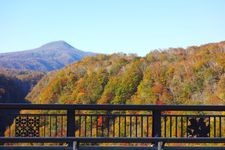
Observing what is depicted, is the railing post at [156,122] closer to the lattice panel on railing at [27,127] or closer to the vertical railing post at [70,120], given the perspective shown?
the vertical railing post at [70,120]

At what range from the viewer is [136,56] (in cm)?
10200

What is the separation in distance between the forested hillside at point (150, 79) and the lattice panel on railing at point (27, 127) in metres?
58.7

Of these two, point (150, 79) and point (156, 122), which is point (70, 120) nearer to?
point (156, 122)

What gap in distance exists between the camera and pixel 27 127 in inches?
392

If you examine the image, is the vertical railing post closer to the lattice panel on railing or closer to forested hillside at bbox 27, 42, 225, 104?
the lattice panel on railing

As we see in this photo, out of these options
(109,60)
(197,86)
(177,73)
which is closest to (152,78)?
(177,73)

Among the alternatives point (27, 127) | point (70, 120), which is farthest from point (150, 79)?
point (70, 120)

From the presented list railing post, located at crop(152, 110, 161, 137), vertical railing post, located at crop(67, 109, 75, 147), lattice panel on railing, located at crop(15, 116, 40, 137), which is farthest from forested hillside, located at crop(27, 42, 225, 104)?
vertical railing post, located at crop(67, 109, 75, 147)

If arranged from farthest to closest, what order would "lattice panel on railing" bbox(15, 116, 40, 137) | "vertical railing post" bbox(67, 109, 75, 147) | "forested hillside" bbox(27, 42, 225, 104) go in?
"forested hillside" bbox(27, 42, 225, 104) < "lattice panel on railing" bbox(15, 116, 40, 137) < "vertical railing post" bbox(67, 109, 75, 147)

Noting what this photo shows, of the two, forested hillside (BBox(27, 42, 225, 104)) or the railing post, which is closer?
the railing post

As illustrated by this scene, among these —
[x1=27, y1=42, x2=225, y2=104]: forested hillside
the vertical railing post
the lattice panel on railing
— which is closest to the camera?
the vertical railing post

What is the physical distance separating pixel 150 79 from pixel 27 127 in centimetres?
7346

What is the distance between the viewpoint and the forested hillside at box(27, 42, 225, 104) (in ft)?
242

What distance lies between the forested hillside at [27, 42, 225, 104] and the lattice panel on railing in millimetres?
58699
